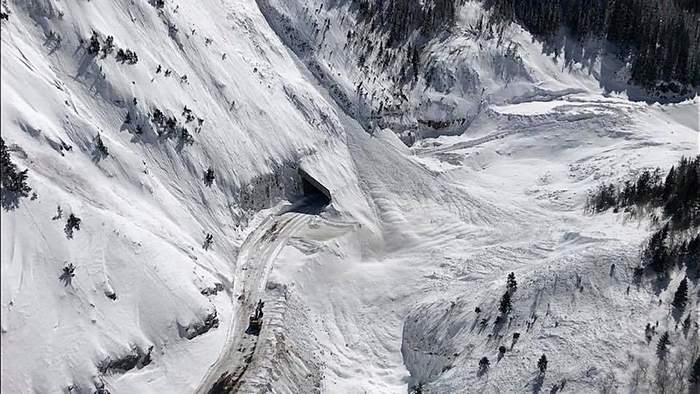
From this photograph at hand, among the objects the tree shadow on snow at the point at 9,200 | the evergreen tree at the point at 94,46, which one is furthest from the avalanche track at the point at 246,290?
the evergreen tree at the point at 94,46

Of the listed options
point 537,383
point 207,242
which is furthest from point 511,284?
point 207,242

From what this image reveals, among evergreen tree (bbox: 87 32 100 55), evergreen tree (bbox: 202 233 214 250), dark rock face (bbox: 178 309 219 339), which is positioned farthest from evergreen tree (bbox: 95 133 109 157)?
dark rock face (bbox: 178 309 219 339)

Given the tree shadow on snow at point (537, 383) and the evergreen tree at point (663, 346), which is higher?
the evergreen tree at point (663, 346)

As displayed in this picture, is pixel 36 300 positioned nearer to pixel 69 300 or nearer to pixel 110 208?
pixel 69 300

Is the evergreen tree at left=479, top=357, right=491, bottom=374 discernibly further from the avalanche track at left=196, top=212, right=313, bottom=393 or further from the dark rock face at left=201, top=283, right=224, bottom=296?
the dark rock face at left=201, top=283, right=224, bottom=296

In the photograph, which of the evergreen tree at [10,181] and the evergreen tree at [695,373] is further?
the evergreen tree at [695,373]

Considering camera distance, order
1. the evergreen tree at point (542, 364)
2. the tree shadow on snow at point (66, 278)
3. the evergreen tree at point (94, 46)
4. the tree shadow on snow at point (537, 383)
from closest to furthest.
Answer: the tree shadow on snow at point (66, 278)
the tree shadow on snow at point (537, 383)
the evergreen tree at point (542, 364)
the evergreen tree at point (94, 46)

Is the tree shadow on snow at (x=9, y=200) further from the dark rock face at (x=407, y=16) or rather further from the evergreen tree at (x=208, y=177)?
the dark rock face at (x=407, y=16)
